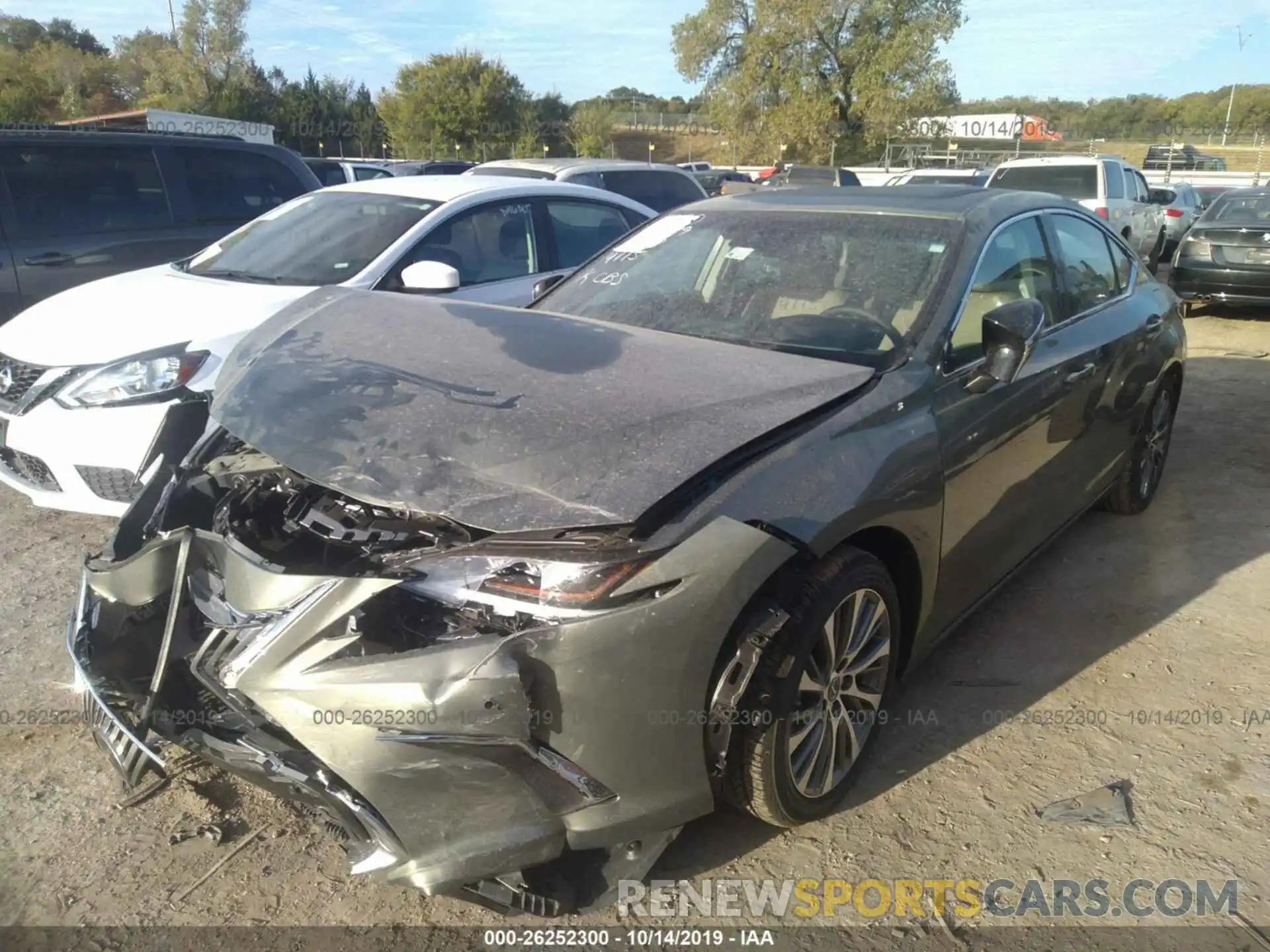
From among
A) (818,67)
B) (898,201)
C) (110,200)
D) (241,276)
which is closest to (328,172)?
(110,200)

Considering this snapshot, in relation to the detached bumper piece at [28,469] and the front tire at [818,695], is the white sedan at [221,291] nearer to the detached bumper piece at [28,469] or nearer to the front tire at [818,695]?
the detached bumper piece at [28,469]

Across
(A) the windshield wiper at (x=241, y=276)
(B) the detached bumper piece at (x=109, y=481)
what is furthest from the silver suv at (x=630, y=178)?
(B) the detached bumper piece at (x=109, y=481)

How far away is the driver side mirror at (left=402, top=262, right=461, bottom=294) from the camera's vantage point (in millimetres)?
4605

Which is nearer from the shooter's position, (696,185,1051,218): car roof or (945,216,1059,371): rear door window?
(945,216,1059,371): rear door window

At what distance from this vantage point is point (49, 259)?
6.02 m

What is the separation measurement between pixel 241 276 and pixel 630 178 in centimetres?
513

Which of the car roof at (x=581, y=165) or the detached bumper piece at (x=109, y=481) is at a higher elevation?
the car roof at (x=581, y=165)

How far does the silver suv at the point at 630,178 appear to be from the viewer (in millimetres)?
9203

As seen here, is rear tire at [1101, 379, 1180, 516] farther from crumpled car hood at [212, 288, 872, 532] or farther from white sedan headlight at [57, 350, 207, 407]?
white sedan headlight at [57, 350, 207, 407]

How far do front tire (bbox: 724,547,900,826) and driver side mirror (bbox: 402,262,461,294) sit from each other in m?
2.86

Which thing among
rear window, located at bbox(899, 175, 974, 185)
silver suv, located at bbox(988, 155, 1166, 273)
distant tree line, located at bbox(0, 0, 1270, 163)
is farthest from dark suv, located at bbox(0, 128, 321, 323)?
distant tree line, located at bbox(0, 0, 1270, 163)

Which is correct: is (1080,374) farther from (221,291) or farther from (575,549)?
(221,291)

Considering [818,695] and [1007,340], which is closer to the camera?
[818,695]

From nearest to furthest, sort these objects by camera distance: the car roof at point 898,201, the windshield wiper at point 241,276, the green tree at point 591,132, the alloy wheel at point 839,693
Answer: the alloy wheel at point 839,693
the car roof at point 898,201
the windshield wiper at point 241,276
the green tree at point 591,132
